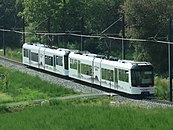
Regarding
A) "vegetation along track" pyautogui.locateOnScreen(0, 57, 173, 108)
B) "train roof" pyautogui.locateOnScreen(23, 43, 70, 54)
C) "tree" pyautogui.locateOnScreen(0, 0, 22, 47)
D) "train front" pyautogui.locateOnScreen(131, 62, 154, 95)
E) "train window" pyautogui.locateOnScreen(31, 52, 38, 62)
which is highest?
"tree" pyautogui.locateOnScreen(0, 0, 22, 47)

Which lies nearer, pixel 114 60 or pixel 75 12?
pixel 114 60

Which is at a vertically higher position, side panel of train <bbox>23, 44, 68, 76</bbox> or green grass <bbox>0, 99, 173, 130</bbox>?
side panel of train <bbox>23, 44, 68, 76</bbox>

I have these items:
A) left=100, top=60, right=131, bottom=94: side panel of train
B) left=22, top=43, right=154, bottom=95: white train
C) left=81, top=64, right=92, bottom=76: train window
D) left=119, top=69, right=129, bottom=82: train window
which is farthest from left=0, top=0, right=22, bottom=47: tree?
left=119, top=69, right=129, bottom=82: train window

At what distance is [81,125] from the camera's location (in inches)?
739

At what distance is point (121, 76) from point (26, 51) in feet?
69.3

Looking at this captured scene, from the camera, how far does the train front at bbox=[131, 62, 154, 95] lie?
3155 centimetres

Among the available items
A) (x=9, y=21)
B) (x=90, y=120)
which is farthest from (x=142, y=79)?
(x=9, y=21)

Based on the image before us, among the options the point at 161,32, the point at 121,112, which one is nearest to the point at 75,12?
the point at 161,32

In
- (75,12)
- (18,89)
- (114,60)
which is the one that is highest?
(75,12)

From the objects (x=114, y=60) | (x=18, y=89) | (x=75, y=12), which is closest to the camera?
(x=114, y=60)

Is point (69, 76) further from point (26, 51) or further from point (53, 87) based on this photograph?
point (26, 51)

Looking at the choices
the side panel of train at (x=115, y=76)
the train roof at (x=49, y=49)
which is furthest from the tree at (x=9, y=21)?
the side panel of train at (x=115, y=76)

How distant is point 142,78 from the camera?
31.8m

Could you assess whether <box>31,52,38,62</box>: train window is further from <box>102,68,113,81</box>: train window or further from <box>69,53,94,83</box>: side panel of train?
<box>102,68,113,81</box>: train window
